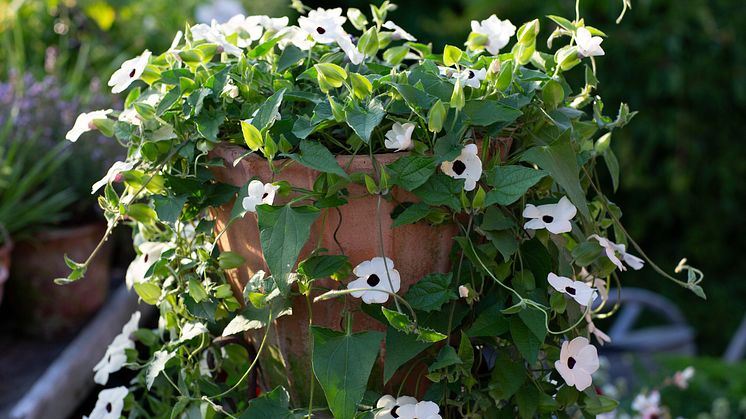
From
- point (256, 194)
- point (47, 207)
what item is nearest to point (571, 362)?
point (256, 194)

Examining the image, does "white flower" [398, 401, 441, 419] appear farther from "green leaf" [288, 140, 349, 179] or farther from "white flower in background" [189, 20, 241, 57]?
"white flower in background" [189, 20, 241, 57]

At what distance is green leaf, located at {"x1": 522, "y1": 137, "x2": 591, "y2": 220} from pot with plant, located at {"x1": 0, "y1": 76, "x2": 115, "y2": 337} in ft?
4.49

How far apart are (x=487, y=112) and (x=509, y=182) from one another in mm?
71

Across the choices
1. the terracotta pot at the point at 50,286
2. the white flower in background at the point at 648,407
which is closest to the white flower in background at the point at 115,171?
the white flower in background at the point at 648,407

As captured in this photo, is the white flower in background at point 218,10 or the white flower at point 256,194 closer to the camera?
the white flower at point 256,194

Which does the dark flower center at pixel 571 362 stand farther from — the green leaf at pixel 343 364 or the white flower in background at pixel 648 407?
the white flower in background at pixel 648 407

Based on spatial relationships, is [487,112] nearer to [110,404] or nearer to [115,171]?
[115,171]

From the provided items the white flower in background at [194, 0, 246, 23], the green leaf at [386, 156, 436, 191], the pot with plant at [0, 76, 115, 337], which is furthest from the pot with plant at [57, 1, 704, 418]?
the white flower in background at [194, 0, 246, 23]

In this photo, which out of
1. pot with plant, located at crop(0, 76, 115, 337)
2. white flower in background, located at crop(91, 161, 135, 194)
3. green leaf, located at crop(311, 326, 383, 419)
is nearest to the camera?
green leaf, located at crop(311, 326, 383, 419)

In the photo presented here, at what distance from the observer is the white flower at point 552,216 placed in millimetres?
789

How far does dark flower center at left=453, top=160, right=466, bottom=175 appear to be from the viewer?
784mm

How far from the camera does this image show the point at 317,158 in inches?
29.7

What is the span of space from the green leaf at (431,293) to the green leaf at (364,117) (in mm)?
162

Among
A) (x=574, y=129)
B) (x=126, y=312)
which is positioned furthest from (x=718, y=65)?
(x=574, y=129)
